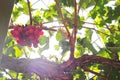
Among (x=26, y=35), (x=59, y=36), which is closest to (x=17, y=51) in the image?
(x=59, y=36)

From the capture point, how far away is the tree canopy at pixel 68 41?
1358 millimetres

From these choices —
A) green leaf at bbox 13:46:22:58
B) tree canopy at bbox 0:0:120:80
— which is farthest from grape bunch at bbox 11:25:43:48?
green leaf at bbox 13:46:22:58

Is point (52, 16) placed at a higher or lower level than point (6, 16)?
higher

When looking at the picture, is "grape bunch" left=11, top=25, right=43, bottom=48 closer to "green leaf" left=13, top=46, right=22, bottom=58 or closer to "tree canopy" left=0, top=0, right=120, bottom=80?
"tree canopy" left=0, top=0, right=120, bottom=80

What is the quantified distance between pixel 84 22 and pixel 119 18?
0.83 feet

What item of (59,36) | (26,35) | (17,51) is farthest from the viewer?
(17,51)

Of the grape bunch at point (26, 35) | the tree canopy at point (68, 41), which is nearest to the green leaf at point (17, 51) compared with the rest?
the tree canopy at point (68, 41)

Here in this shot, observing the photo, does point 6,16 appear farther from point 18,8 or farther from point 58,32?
point 18,8

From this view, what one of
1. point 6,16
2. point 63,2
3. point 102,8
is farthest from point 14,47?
point 6,16

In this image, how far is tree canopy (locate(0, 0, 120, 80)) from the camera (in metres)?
1.36

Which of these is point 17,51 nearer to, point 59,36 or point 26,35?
point 59,36

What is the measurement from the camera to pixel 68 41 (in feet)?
5.57

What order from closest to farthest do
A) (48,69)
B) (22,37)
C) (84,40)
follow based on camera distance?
(48,69) → (22,37) → (84,40)

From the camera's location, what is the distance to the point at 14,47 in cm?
192
